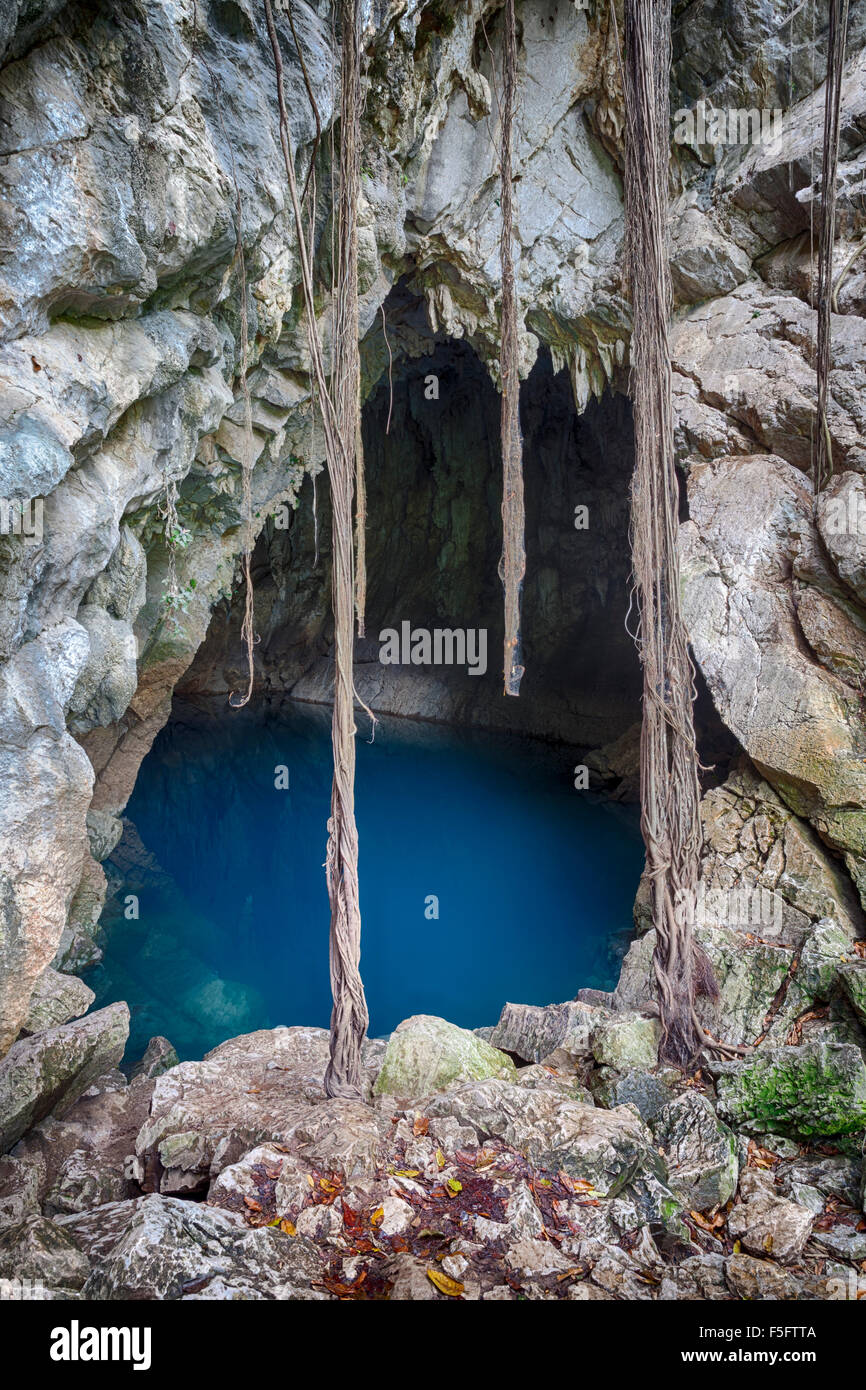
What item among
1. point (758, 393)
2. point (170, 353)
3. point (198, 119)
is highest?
point (198, 119)

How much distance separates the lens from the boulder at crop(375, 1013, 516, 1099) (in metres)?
3.37

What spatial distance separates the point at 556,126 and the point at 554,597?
305 inches

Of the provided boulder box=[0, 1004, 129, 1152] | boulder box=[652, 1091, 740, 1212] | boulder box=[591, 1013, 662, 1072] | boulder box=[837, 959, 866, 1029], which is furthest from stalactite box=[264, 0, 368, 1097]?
boulder box=[837, 959, 866, 1029]

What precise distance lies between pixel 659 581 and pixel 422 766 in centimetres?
1048

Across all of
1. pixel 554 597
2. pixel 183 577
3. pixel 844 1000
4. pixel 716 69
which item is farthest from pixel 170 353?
pixel 554 597

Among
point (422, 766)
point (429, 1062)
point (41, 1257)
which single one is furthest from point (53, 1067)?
point (422, 766)

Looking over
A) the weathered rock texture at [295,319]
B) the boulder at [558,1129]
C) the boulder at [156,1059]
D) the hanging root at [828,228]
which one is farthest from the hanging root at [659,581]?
the boulder at [156,1059]

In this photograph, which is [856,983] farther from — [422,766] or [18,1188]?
[422,766]

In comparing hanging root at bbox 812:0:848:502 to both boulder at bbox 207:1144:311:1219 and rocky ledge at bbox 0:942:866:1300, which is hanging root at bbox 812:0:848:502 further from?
boulder at bbox 207:1144:311:1219

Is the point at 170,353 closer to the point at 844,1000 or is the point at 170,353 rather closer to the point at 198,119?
the point at 198,119

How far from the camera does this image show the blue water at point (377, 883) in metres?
6.89

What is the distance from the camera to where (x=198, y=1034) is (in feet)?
20.0

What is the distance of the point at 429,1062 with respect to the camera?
3.42 metres

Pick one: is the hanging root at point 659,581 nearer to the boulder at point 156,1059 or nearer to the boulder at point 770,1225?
the boulder at point 770,1225
